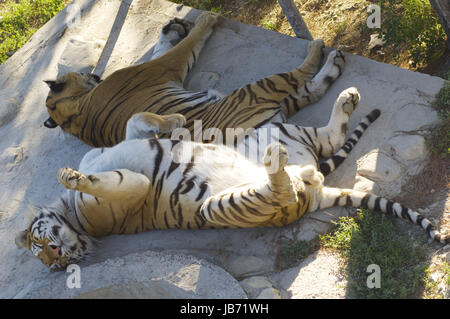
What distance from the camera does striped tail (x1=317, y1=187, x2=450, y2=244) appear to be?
3.35 m

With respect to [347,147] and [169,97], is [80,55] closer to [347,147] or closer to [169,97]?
[169,97]

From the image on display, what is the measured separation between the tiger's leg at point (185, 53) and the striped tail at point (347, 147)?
1.63 m

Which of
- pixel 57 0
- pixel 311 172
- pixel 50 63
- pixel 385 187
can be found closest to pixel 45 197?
pixel 50 63

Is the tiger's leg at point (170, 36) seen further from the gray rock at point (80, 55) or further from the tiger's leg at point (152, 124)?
the tiger's leg at point (152, 124)

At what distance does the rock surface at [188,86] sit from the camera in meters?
3.80

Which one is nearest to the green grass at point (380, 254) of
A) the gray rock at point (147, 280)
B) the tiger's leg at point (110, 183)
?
the gray rock at point (147, 280)

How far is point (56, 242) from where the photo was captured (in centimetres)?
373

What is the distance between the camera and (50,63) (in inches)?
237

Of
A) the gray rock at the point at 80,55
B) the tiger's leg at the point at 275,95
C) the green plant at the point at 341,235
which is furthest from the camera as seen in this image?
the gray rock at the point at 80,55

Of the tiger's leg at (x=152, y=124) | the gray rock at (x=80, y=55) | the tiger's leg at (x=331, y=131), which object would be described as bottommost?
the tiger's leg at (x=331, y=131)

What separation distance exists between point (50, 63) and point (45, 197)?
1.86 meters

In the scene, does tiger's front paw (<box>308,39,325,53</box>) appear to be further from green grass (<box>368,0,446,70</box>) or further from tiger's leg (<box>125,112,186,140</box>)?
tiger's leg (<box>125,112,186,140</box>)

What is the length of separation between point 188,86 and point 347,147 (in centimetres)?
170

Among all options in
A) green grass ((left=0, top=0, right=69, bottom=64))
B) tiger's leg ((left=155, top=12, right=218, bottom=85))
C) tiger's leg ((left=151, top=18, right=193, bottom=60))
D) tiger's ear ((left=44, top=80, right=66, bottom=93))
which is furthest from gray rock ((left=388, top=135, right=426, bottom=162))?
green grass ((left=0, top=0, right=69, bottom=64))
